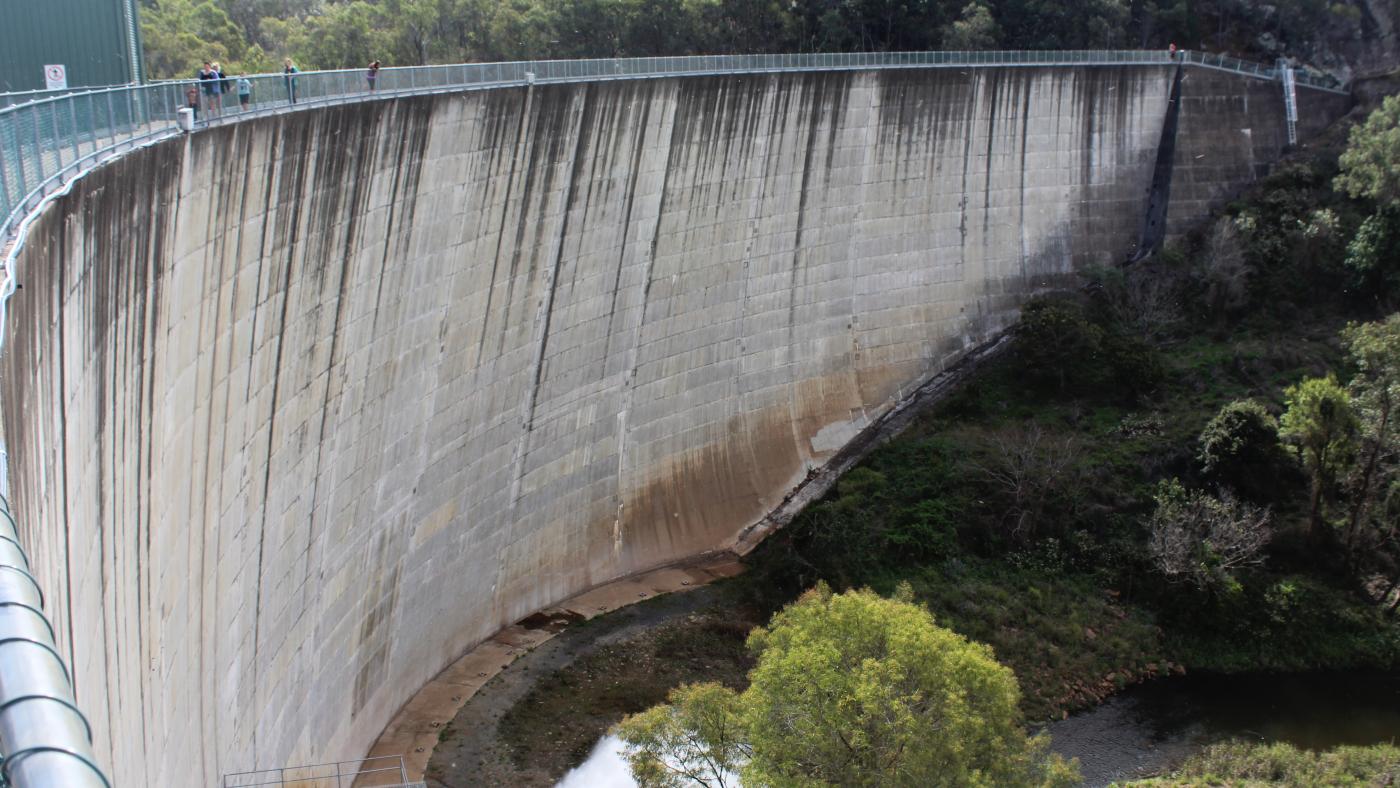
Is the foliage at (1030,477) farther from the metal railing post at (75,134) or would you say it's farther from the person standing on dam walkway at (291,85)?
the metal railing post at (75,134)

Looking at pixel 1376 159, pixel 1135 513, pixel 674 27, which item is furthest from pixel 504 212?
pixel 1376 159

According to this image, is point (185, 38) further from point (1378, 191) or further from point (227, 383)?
point (1378, 191)

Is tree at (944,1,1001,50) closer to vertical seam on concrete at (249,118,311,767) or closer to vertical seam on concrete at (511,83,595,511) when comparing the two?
vertical seam on concrete at (511,83,595,511)

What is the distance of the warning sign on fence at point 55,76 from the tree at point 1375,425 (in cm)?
2850

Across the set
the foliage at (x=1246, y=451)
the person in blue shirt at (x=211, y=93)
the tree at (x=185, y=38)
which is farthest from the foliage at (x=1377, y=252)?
the person in blue shirt at (x=211, y=93)

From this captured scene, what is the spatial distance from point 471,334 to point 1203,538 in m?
17.9

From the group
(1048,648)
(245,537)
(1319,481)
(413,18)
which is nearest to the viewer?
(245,537)

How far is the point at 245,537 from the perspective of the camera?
1877 cm

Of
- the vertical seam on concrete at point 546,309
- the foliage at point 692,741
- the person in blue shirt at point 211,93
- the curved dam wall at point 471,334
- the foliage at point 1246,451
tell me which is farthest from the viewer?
the foliage at point 1246,451

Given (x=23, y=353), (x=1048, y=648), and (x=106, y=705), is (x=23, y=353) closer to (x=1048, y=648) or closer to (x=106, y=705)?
(x=106, y=705)

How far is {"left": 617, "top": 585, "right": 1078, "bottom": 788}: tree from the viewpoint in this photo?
67.3 ft

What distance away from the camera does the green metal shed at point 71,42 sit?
1814 centimetres

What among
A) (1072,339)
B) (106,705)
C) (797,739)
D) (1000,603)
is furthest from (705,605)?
(106,705)

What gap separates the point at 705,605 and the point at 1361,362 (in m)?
17.1
